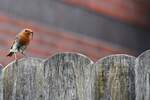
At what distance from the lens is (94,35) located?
14523 mm

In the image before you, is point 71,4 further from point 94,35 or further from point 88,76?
point 88,76

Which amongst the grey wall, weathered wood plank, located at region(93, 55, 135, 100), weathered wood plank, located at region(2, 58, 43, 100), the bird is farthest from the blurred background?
weathered wood plank, located at region(93, 55, 135, 100)

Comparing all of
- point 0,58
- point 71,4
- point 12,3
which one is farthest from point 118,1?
point 0,58

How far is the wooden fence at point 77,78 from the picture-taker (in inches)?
123

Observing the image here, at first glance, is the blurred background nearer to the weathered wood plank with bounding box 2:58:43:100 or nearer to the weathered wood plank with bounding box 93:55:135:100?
Answer: the weathered wood plank with bounding box 2:58:43:100

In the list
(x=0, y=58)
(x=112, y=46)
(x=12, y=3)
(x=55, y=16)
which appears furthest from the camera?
(x=112, y=46)

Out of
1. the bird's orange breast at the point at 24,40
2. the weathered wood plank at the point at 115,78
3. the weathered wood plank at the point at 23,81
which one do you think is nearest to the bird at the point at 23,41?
the bird's orange breast at the point at 24,40

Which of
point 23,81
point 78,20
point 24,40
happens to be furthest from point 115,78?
point 78,20

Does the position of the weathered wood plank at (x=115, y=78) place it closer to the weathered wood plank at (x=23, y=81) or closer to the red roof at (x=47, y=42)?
the weathered wood plank at (x=23, y=81)

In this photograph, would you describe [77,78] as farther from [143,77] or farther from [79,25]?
[79,25]

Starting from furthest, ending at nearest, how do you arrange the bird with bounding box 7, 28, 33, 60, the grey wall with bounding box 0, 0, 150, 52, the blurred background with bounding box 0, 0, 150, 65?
the grey wall with bounding box 0, 0, 150, 52 < the blurred background with bounding box 0, 0, 150, 65 < the bird with bounding box 7, 28, 33, 60

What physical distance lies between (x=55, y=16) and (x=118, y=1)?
1863 mm

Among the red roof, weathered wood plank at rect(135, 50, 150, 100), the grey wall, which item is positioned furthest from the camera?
the grey wall

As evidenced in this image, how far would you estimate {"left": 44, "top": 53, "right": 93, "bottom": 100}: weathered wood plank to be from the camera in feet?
10.4
